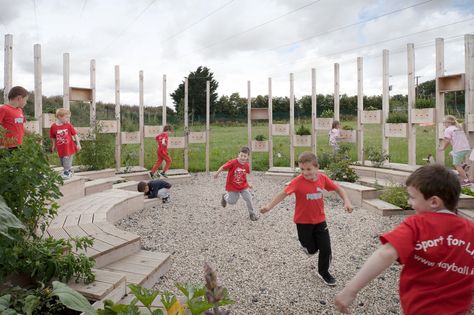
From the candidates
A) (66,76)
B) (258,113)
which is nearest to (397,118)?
(258,113)

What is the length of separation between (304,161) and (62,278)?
2624 millimetres

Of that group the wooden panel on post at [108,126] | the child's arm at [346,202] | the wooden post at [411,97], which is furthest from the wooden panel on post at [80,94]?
the wooden post at [411,97]

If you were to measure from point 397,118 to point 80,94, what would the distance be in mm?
7900

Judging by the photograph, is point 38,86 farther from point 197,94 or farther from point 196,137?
point 197,94

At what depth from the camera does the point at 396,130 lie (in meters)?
9.65

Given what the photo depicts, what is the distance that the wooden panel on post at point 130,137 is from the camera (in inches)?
438

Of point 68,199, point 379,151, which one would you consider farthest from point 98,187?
point 379,151

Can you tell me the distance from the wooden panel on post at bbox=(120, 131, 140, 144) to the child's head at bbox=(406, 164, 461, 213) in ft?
32.7

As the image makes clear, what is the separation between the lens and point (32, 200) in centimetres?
297

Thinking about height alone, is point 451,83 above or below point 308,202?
above

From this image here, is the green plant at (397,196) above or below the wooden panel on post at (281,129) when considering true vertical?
below

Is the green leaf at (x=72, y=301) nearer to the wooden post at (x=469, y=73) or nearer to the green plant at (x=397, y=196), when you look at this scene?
the green plant at (x=397, y=196)

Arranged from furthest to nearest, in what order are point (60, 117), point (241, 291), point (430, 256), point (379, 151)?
point (379, 151) → point (60, 117) → point (241, 291) → point (430, 256)

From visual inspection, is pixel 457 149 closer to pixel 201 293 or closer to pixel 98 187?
pixel 98 187
